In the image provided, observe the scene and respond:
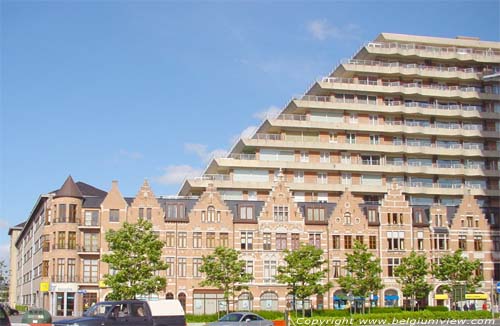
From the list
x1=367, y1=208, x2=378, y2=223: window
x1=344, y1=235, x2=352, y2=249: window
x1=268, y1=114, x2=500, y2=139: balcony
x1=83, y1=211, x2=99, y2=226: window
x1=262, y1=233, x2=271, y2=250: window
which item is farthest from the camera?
x1=268, y1=114, x2=500, y2=139: balcony

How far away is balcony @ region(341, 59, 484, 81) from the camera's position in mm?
107488

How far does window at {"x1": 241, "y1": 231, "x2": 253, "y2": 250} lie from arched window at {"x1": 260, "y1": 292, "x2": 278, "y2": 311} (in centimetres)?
554

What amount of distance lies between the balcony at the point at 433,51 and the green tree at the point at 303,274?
41.0 m

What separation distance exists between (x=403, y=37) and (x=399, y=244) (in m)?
36.8

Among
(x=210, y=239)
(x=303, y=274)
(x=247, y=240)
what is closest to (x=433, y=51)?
(x=247, y=240)

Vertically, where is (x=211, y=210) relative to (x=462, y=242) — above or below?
above

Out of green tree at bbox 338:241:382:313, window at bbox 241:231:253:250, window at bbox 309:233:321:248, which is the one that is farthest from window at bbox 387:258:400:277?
window at bbox 241:231:253:250

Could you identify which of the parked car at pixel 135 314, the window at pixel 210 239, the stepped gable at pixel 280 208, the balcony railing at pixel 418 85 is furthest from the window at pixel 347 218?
the parked car at pixel 135 314

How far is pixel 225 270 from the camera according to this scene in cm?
7725

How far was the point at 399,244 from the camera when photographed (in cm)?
9006

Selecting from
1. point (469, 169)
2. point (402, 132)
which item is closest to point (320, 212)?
point (402, 132)

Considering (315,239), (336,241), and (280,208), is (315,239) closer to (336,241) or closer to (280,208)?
(336,241)

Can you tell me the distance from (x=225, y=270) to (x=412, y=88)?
46.3 m

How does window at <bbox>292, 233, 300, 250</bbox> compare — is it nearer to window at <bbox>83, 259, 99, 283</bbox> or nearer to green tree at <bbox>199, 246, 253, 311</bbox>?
green tree at <bbox>199, 246, 253, 311</bbox>
